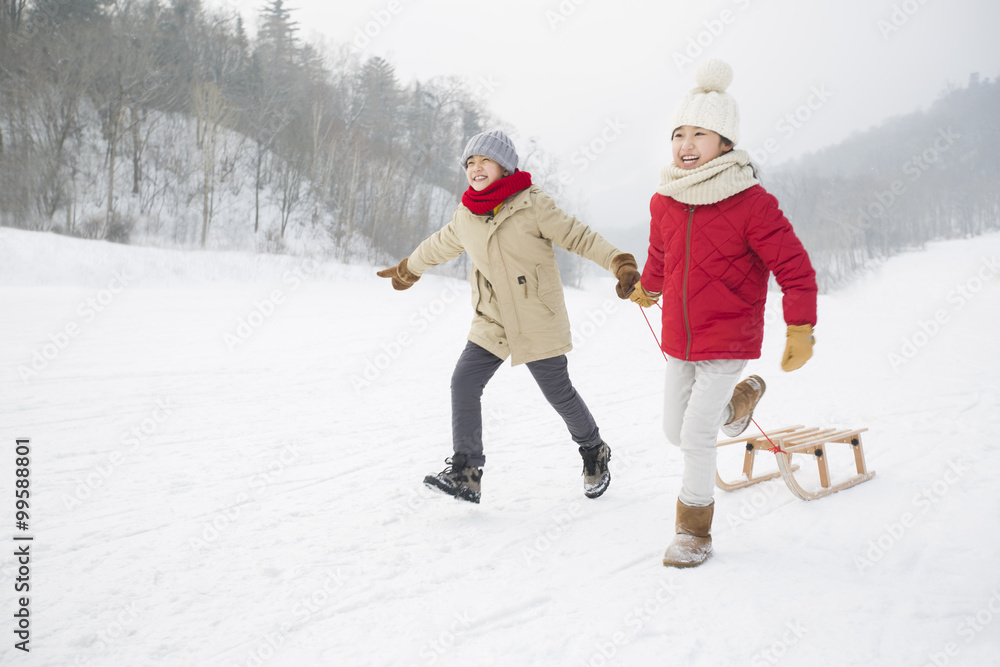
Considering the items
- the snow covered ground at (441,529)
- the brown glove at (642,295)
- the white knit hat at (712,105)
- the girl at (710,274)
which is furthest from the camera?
the brown glove at (642,295)

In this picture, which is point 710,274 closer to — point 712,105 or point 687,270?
point 687,270

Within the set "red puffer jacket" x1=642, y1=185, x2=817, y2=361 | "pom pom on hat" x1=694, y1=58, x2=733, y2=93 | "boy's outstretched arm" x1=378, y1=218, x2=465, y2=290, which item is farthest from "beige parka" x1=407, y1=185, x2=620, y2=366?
"pom pom on hat" x1=694, y1=58, x2=733, y2=93

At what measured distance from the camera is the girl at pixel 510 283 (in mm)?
2840

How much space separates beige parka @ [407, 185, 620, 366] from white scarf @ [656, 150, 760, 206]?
1.81ft

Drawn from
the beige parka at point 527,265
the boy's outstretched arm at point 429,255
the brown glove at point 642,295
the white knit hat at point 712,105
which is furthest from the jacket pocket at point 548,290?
the white knit hat at point 712,105

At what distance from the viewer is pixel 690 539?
2.33 meters

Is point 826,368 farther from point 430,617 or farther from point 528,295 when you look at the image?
point 430,617

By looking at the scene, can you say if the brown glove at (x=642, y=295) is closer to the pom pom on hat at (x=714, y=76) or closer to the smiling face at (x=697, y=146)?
the smiling face at (x=697, y=146)

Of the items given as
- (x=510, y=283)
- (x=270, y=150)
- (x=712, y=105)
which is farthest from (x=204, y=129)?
(x=712, y=105)

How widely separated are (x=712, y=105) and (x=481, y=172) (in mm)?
1090

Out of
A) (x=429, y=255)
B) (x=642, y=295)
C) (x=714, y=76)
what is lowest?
(x=642, y=295)

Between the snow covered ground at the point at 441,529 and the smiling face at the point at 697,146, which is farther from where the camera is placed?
the smiling face at the point at 697,146

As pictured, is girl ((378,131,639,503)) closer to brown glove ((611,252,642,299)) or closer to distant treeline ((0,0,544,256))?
brown glove ((611,252,642,299))

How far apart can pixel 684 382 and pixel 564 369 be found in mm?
634
